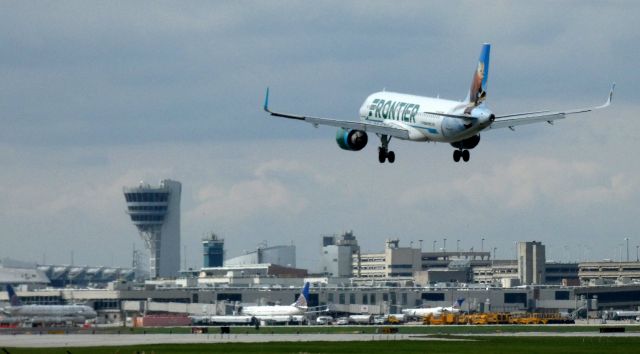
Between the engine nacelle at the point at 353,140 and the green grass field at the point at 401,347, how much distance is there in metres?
18.9

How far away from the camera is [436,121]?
12838 centimetres

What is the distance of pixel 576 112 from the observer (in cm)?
12450

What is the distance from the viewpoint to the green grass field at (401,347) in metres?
124

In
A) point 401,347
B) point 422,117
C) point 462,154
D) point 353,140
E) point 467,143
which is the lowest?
point 401,347

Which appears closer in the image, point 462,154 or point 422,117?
point 462,154

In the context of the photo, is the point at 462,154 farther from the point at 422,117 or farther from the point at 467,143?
the point at 422,117

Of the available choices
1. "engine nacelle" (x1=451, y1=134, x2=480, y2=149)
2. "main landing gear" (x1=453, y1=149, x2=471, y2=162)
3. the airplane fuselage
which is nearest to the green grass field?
"main landing gear" (x1=453, y1=149, x2=471, y2=162)

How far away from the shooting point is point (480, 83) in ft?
424

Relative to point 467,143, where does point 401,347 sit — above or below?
below

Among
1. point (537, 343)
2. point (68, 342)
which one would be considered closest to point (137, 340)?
point (68, 342)

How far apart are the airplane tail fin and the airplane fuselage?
41.6 inches

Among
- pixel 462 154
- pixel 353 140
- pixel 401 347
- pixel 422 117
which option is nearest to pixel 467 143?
pixel 462 154

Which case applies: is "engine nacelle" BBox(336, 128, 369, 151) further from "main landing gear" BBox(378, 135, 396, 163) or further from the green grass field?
the green grass field

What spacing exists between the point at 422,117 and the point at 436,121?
8.72 ft
